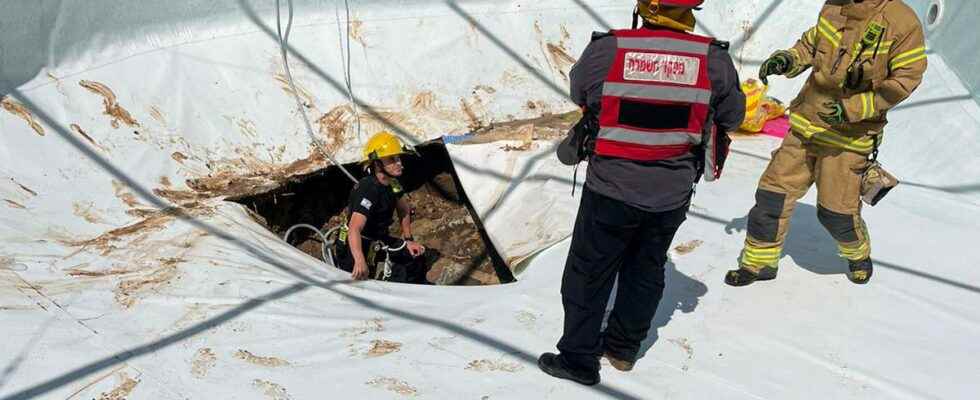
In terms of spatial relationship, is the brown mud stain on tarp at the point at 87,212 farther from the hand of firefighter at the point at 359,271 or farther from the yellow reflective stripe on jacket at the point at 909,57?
the yellow reflective stripe on jacket at the point at 909,57

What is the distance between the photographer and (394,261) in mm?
4395

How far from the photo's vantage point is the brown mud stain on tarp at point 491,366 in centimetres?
283

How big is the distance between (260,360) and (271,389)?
0.63ft

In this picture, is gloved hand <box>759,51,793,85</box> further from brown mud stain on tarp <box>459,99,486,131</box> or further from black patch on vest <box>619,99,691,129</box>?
brown mud stain on tarp <box>459,99,486,131</box>

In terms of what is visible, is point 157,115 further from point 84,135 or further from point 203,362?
point 203,362

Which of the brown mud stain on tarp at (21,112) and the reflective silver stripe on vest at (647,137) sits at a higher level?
the reflective silver stripe on vest at (647,137)

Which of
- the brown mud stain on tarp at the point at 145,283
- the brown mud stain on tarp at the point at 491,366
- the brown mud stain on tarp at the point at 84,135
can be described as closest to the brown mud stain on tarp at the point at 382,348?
the brown mud stain on tarp at the point at 491,366

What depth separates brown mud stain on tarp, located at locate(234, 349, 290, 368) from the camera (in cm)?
278

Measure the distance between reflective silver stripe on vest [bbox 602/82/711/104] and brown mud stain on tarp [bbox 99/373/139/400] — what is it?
6.02ft

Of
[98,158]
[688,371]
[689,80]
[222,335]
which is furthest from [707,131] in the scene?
[98,158]

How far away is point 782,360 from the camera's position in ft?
9.53

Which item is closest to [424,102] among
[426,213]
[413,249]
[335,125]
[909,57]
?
[335,125]

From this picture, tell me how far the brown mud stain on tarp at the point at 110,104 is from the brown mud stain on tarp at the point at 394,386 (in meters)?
2.81

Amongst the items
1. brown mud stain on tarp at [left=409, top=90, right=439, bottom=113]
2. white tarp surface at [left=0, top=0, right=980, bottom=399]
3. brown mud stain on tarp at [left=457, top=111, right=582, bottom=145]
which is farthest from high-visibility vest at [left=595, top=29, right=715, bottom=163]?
brown mud stain on tarp at [left=409, top=90, right=439, bottom=113]
